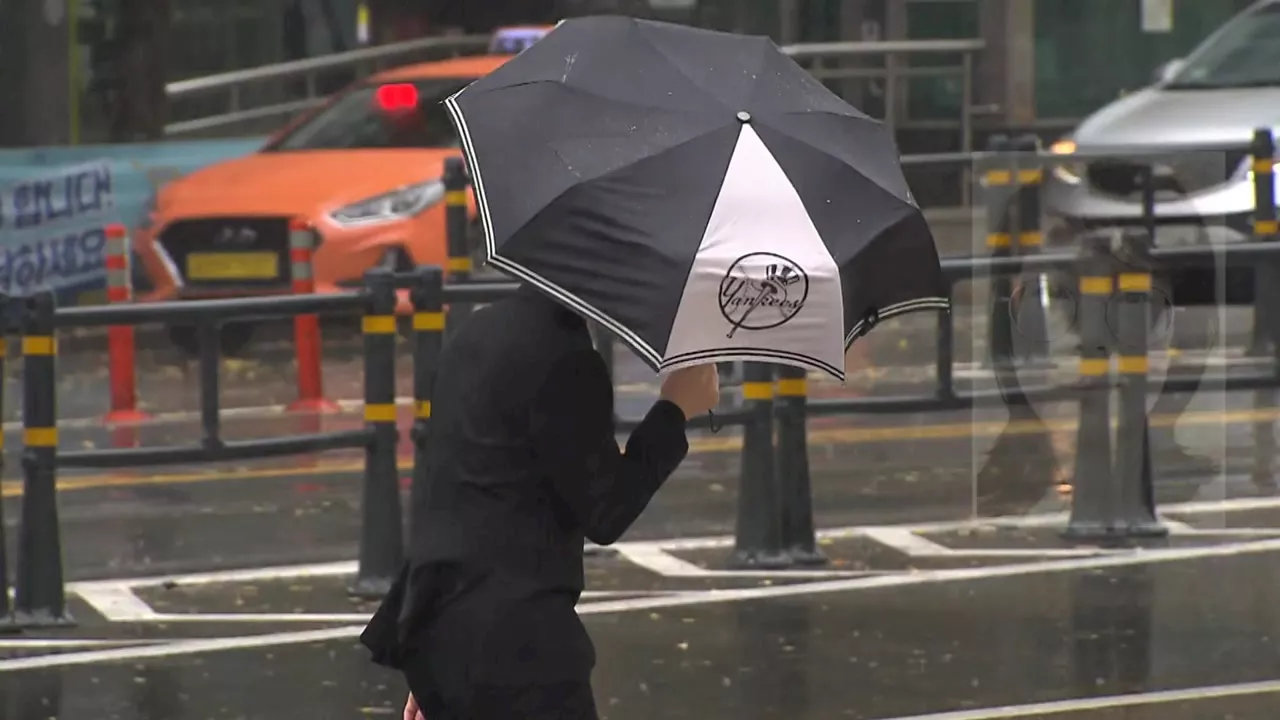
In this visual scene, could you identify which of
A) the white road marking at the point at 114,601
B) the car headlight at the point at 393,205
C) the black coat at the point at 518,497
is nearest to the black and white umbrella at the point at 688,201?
the black coat at the point at 518,497

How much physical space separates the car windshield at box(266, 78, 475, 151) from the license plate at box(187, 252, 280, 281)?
1.18 metres

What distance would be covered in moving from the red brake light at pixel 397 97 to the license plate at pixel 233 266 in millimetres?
1544

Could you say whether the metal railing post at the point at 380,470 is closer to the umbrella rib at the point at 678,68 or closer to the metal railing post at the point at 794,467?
the metal railing post at the point at 794,467

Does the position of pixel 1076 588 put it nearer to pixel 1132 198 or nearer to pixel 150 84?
pixel 1132 198

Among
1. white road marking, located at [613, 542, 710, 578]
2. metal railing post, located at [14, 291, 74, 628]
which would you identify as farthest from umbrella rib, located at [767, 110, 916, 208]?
white road marking, located at [613, 542, 710, 578]

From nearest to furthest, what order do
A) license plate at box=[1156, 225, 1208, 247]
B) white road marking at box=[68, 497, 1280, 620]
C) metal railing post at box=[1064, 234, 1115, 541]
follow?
white road marking at box=[68, 497, 1280, 620]
metal railing post at box=[1064, 234, 1115, 541]
license plate at box=[1156, 225, 1208, 247]

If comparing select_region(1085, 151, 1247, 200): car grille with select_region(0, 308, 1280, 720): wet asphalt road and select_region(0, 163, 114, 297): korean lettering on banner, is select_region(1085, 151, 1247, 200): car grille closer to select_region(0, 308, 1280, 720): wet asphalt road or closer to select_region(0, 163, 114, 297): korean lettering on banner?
select_region(0, 308, 1280, 720): wet asphalt road

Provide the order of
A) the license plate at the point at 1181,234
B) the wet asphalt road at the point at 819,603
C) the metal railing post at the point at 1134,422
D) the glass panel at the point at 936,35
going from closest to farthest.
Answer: the wet asphalt road at the point at 819,603
the metal railing post at the point at 1134,422
the license plate at the point at 1181,234
the glass panel at the point at 936,35

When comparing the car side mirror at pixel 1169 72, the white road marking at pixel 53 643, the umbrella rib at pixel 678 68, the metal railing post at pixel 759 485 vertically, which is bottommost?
the white road marking at pixel 53 643

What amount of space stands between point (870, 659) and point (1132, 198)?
7.67 metres

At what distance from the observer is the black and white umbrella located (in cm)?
395

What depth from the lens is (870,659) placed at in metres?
7.75

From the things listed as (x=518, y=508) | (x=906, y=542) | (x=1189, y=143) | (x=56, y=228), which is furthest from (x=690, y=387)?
(x=56, y=228)

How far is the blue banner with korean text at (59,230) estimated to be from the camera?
16531 mm
